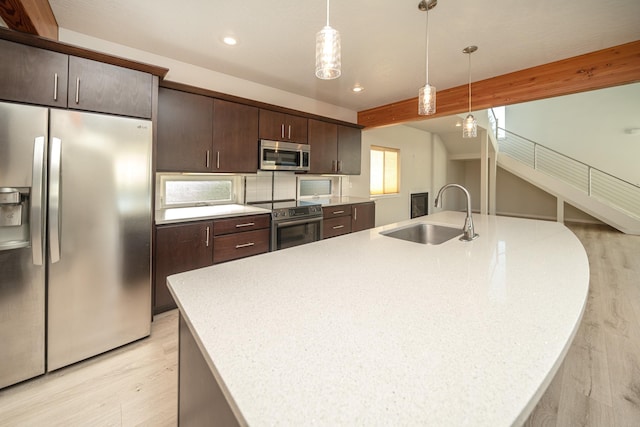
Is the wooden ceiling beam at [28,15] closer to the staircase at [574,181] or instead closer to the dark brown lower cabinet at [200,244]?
the dark brown lower cabinet at [200,244]

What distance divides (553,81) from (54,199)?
4.34 meters

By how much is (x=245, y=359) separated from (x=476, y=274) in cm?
96

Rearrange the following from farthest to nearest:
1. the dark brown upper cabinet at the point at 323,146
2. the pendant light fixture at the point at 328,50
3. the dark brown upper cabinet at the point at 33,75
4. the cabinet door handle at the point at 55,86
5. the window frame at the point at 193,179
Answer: the dark brown upper cabinet at the point at 323,146, the window frame at the point at 193,179, the cabinet door handle at the point at 55,86, the dark brown upper cabinet at the point at 33,75, the pendant light fixture at the point at 328,50

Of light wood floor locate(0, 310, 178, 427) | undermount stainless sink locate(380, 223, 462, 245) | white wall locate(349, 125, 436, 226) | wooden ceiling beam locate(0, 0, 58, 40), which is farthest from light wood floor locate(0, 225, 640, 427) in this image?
white wall locate(349, 125, 436, 226)

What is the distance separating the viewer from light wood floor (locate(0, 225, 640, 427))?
1.39m

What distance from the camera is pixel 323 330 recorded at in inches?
27.2

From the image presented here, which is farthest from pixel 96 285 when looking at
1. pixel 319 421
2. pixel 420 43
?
pixel 420 43

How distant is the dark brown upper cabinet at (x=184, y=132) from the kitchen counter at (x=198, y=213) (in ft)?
1.38

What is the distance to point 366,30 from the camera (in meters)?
2.20

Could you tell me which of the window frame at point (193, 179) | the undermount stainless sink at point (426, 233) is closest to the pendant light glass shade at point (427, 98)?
the undermount stainless sink at point (426, 233)

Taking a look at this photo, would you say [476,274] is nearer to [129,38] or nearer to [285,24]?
[285,24]

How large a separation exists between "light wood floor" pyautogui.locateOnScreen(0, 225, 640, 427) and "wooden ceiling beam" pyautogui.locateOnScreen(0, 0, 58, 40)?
7.06 ft

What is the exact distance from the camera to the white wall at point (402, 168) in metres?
4.95

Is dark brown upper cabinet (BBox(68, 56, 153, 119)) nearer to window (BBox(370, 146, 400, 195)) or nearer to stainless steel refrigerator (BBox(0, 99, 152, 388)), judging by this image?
stainless steel refrigerator (BBox(0, 99, 152, 388))
